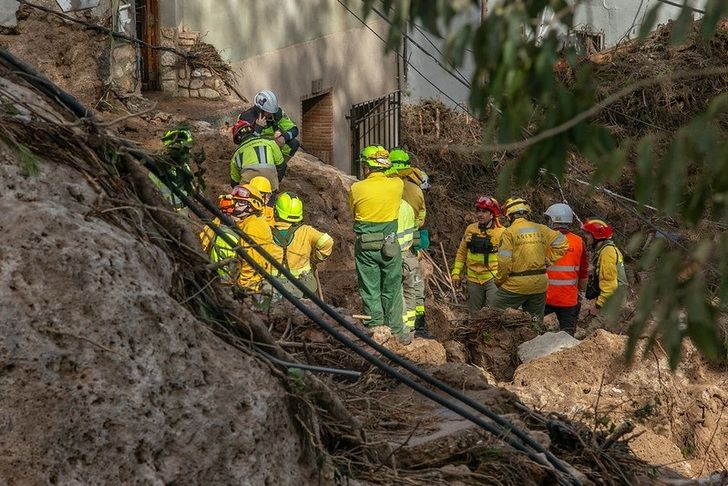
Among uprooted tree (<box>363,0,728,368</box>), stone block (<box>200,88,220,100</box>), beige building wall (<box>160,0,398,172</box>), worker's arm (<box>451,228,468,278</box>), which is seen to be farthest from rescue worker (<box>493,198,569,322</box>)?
uprooted tree (<box>363,0,728,368</box>)

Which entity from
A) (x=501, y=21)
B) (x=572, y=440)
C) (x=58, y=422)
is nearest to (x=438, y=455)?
(x=572, y=440)

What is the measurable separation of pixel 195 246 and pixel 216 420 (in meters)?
0.92

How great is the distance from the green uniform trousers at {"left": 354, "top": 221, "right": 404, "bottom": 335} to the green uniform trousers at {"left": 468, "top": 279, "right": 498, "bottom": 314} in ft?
4.72

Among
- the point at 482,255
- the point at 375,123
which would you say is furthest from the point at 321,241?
the point at 375,123

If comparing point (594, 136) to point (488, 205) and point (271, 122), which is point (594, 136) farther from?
point (271, 122)

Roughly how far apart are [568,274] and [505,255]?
0.80 meters

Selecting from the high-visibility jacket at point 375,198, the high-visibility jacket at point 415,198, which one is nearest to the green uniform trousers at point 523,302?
the high-visibility jacket at point 415,198

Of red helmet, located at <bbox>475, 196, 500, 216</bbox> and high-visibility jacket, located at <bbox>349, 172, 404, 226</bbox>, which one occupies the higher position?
high-visibility jacket, located at <bbox>349, 172, 404, 226</bbox>

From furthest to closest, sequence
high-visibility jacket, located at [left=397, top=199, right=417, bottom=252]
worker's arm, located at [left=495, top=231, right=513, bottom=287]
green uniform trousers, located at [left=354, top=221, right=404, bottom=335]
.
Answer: worker's arm, located at [left=495, top=231, right=513, bottom=287] → high-visibility jacket, located at [left=397, top=199, right=417, bottom=252] → green uniform trousers, located at [left=354, top=221, right=404, bottom=335]

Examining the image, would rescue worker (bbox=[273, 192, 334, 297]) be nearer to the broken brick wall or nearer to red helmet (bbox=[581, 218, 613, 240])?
red helmet (bbox=[581, 218, 613, 240])

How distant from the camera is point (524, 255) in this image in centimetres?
1251

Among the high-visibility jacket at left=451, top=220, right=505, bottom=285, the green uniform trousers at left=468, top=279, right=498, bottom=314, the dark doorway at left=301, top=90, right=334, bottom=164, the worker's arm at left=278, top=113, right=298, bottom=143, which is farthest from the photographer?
the dark doorway at left=301, top=90, right=334, bottom=164

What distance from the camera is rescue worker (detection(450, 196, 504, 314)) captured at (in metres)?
13.3

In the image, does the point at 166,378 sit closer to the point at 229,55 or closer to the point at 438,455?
the point at 438,455
